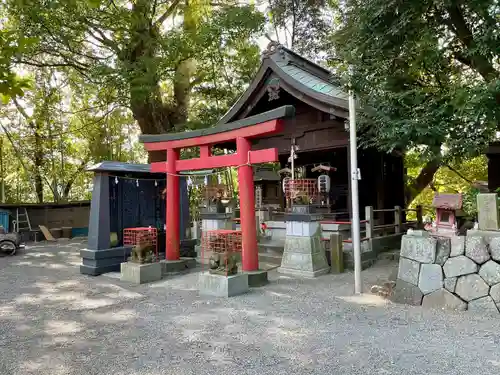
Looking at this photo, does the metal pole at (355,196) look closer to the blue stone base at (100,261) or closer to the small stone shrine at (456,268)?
the small stone shrine at (456,268)

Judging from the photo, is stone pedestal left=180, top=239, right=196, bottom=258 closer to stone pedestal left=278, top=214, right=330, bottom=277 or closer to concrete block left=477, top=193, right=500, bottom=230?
stone pedestal left=278, top=214, right=330, bottom=277

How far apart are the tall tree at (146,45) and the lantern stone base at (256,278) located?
862cm

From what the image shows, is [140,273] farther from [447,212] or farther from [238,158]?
[447,212]

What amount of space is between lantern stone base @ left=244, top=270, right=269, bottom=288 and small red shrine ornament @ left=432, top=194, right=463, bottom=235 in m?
3.49

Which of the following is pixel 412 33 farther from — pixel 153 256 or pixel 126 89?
pixel 126 89

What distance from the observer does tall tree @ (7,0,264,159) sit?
13336mm

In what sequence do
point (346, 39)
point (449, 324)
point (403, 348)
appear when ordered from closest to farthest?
point (403, 348) → point (449, 324) → point (346, 39)

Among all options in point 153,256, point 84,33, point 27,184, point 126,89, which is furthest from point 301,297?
point 27,184

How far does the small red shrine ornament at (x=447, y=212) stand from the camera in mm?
6879

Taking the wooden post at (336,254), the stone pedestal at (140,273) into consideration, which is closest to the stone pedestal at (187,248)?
the stone pedestal at (140,273)

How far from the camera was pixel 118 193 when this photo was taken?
9.95 metres

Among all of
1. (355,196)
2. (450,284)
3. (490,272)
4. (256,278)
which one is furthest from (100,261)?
(490,272)

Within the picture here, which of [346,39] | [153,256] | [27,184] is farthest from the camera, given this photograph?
[27,184]

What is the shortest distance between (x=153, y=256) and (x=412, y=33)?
22.7 feet
